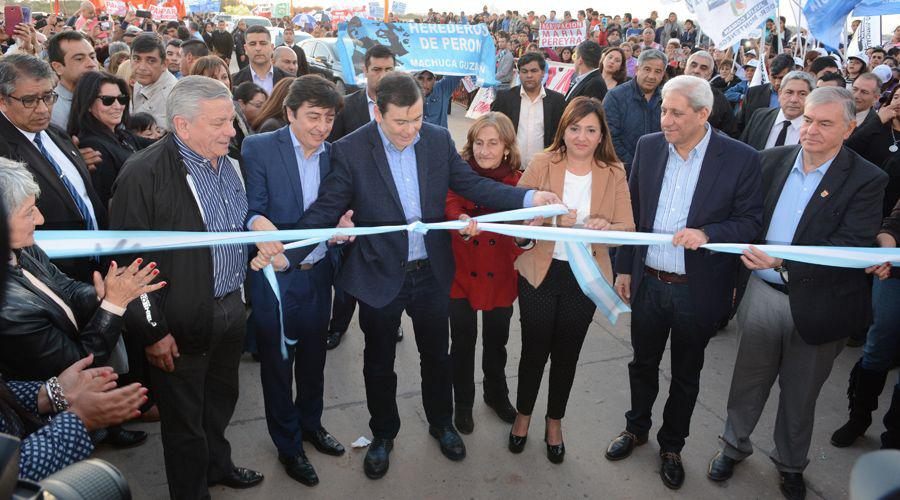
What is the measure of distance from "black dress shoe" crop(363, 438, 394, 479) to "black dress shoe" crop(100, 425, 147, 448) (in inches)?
56.3

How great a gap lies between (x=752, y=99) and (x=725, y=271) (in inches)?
184

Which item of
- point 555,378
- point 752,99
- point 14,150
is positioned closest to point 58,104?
point 14,150

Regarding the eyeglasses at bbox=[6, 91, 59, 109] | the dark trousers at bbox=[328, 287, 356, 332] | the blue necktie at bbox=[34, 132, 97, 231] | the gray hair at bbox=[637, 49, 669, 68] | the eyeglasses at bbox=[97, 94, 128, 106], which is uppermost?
the gray hair at bbox=[637, 49, 669, 68]

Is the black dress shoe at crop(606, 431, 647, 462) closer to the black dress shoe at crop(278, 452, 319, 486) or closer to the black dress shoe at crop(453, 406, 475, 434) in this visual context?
the black dress shoe at crop(453, 406, 475, 434)

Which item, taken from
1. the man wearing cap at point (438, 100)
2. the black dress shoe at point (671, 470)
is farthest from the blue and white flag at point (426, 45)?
the black dress shoe at point (671, 470)

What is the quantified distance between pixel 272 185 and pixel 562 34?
36.5 ft

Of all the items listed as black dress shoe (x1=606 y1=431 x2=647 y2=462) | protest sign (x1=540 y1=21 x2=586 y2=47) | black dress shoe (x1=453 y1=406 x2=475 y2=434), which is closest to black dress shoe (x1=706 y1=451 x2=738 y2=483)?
black dress shoe (x1=606 y1=431 x2=647 y2=462)

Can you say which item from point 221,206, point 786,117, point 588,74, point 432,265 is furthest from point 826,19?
point 221,206

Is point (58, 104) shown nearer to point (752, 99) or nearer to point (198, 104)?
point (198, 104)

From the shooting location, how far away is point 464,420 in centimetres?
423

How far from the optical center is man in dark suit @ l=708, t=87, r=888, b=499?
11.0ft

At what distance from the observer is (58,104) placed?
5.25 meters

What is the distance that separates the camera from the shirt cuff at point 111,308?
8.67ft

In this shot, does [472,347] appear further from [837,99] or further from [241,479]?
[837,99]
